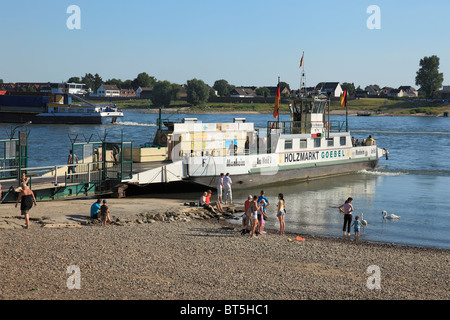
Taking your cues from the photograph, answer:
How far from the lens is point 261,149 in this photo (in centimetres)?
3441

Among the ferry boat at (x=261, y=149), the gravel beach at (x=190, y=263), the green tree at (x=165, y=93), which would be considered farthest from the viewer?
the green tree at (x=165, y=93)

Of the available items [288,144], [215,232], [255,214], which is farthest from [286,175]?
[255,214]

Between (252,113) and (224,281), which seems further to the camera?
(252,113)

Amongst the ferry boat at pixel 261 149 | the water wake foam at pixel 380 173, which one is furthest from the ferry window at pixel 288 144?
the water wake foam at pixel 380 173

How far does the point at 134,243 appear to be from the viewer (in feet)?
58.3

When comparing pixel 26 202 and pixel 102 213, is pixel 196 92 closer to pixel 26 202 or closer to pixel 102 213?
pixel 102 213

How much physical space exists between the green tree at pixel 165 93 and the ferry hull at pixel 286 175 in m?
138

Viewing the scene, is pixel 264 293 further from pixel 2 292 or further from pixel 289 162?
pixel 289 162

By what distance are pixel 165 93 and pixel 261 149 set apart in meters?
146

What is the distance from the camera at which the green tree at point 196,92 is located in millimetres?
177625

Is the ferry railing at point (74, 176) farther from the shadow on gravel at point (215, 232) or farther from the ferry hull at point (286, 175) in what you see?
the shadow on gravel at point (215, 232)

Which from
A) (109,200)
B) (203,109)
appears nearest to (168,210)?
(109,200)

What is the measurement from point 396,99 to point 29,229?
7354 inches

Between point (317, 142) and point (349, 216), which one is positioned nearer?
point (349, 216)
